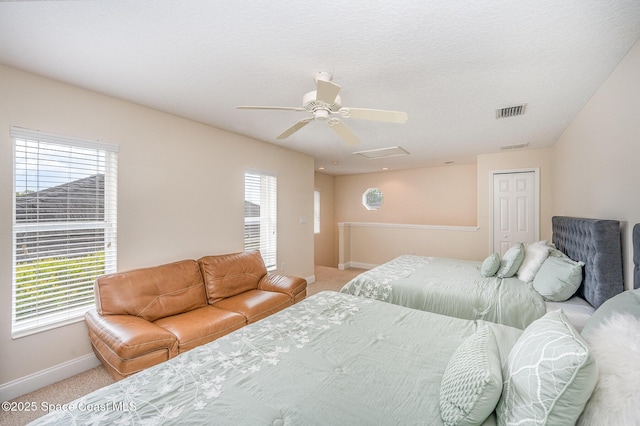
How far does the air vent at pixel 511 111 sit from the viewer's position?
106 inches

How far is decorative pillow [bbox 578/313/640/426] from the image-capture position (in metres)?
0.70

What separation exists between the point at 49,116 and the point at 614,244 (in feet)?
14.8

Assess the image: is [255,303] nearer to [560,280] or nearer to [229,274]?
[229,274]

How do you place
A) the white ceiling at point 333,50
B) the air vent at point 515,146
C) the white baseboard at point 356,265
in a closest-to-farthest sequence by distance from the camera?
the white ceiling at point 333,50
the air vent at point 515,146
the white baseboard at point 356,265

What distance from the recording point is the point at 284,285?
313 centimetres

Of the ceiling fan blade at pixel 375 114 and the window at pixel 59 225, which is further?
the window at pixel 59 225

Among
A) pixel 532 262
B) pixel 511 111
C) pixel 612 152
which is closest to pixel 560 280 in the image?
pixel 532 262

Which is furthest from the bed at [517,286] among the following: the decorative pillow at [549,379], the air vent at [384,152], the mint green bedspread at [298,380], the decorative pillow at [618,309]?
the air vent at [384,152]

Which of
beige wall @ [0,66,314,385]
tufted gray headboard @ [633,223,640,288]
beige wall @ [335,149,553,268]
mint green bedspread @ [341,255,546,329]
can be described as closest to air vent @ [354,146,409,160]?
beige wall @ [0,66,314,385]

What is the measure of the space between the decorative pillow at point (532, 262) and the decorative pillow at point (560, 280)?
0.90 ft

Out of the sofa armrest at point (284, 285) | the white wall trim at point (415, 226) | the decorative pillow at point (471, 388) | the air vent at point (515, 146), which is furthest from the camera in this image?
the white wall trim at point (415, 226)

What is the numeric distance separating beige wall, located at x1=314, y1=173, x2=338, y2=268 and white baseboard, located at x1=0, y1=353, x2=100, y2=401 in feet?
16.3

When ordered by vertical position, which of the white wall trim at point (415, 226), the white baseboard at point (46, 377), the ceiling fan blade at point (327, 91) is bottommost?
the white baseboard at point (46, 377)

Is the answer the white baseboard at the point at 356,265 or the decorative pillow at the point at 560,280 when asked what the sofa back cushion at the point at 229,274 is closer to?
the decorative pillow at the point at 560,280
